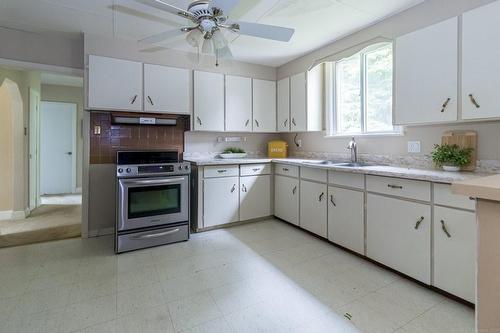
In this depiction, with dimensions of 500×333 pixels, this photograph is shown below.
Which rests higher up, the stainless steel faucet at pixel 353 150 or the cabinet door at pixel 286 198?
the stainless steel faucet at pixel 353 150

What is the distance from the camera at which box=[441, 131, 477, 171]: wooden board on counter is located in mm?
2207

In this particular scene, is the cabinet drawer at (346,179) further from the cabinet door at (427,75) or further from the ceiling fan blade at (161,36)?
the ceiling fan blade at (161,36)

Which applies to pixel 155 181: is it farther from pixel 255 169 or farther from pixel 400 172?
pixel 400 172

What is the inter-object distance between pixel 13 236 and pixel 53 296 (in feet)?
5.95

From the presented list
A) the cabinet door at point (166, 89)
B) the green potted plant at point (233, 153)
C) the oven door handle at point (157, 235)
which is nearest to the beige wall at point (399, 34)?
the green potted plant at point (233, 153)

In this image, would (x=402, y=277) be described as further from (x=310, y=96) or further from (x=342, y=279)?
(x=310, y=96)

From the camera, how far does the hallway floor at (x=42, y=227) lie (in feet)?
10.3

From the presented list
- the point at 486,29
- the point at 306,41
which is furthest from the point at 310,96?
the point at 486,29

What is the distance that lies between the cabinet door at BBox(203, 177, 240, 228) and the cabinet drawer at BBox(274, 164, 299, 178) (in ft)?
2.01

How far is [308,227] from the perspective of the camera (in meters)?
3.25

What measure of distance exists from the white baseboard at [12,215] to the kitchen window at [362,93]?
4.63 metres

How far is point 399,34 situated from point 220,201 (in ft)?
8.80

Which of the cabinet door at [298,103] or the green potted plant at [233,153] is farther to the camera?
the green potted plant at [233,153]

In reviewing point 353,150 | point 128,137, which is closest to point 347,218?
point 353,150
